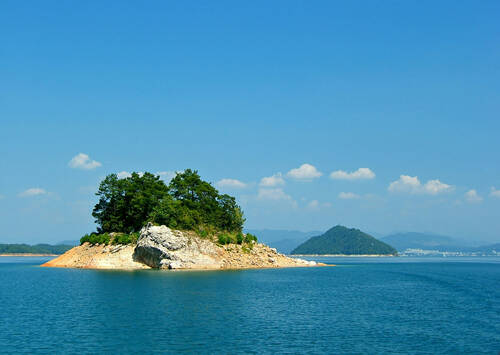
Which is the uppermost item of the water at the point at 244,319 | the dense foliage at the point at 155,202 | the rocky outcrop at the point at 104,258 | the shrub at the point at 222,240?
the dense foliage at the point at 155,202

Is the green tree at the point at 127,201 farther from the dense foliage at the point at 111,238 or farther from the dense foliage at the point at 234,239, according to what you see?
the dense foliage at the point at 234,239

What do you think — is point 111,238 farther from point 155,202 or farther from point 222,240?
point 222,240

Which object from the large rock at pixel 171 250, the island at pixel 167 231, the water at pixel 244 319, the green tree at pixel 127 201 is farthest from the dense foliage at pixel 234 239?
the water at pixel 244 319

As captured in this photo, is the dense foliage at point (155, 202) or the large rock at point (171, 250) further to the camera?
the dense foliage at point (155, 202)

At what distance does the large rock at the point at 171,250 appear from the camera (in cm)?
11862

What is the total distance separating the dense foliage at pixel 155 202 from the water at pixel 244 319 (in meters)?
56.5

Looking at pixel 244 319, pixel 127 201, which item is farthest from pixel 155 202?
pixel 244 319

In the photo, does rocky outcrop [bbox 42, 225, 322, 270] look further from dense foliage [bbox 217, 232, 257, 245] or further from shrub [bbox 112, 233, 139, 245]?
shrub [bbox 112, 233, 139, 245]

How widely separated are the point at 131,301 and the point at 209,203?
80.7 m

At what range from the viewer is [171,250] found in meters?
120

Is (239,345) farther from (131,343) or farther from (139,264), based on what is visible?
(139,264)

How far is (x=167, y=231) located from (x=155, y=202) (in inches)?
668

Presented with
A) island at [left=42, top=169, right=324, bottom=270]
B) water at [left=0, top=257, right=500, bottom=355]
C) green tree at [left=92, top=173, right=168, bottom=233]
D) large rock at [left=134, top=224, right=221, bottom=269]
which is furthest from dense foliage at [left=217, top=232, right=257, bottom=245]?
water at [left=0, top=257, right=500, bottom=355]

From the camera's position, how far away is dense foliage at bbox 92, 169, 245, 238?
442 feet
